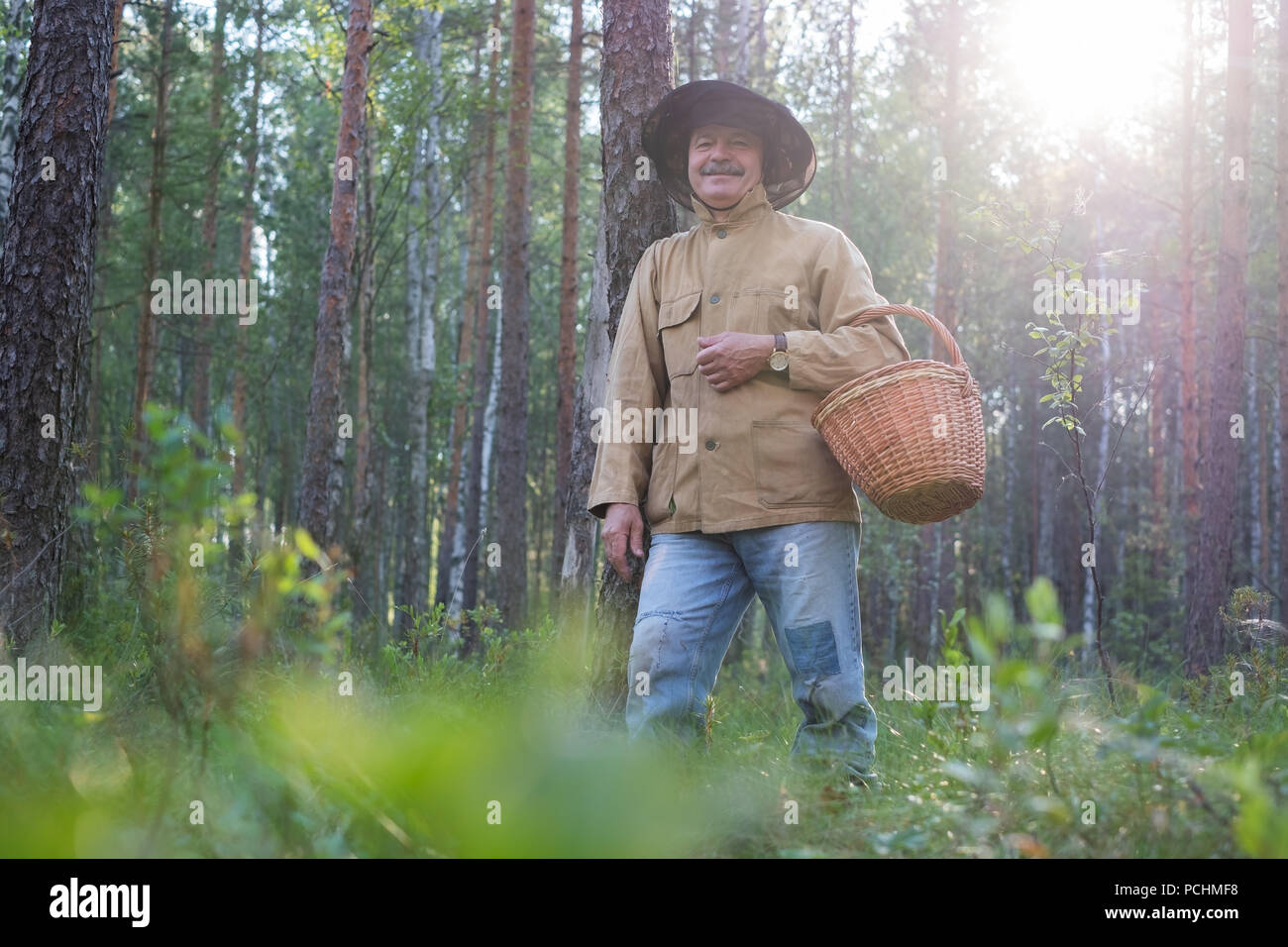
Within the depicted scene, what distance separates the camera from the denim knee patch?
10.7 ft

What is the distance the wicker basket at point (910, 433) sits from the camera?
312cm

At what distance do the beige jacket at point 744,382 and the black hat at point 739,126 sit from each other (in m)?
0.22

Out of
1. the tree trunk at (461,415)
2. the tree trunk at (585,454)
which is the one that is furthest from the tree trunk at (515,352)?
the tree trunk at (585,454)

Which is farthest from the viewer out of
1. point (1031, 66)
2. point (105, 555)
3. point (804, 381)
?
point (1031, 66)

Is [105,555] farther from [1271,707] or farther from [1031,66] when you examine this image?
[1031,66]

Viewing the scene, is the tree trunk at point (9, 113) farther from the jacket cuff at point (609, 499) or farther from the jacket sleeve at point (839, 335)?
the jacket sleeve at point (839, 335)

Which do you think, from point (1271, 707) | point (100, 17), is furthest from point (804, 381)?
point (100, 17)

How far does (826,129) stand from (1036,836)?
2210cm

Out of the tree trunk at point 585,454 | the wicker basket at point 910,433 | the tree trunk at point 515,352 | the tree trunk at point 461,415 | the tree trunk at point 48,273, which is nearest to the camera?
the wicker basket at point 910,433

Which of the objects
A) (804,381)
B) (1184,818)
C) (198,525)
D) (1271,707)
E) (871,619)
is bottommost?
(871,619)

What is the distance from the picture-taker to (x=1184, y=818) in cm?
224

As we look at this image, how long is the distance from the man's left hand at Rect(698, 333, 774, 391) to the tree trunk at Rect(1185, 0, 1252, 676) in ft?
28.6

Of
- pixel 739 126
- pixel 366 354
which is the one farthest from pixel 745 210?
pixel 366 354

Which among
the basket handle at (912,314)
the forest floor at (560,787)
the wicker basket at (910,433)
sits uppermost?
the basket handle at (912,314)
